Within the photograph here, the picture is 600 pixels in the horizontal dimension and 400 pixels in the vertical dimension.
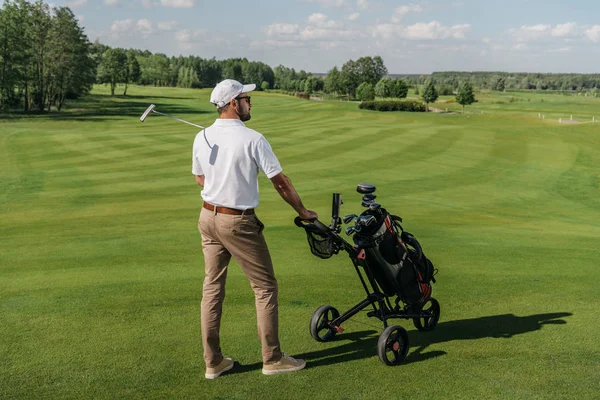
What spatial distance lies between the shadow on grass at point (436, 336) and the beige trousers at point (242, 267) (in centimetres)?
28

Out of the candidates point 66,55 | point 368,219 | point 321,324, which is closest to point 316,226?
point 368,219

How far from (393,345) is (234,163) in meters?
2.02

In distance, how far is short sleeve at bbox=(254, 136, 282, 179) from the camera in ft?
13.2

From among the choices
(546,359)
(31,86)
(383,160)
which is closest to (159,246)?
(546,359)

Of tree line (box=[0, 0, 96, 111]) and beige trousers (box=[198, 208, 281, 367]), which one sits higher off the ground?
tree line (box=[0, 0, 96, 111])

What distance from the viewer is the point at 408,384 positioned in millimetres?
4148

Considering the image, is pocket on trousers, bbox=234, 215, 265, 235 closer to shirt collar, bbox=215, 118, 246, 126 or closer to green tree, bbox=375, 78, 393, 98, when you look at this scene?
shirt collar, bbox=215, 118, 246, 126

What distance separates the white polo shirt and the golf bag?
1.04 meters

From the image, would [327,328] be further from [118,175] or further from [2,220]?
[118,175]

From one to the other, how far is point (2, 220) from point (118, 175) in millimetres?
6785

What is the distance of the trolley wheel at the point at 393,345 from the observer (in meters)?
4.43

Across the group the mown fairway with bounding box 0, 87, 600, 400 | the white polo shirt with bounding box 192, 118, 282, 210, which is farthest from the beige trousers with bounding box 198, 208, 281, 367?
the mown fairway with bounding box 0, 87, 600, 400

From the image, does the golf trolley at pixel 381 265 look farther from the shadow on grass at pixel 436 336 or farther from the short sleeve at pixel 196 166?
the short sleeve at pixel 196 166

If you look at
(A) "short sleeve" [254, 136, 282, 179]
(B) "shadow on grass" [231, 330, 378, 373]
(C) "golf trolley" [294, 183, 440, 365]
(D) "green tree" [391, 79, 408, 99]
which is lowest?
(B) "shadow on grass" [231, 330, 378, 373]
